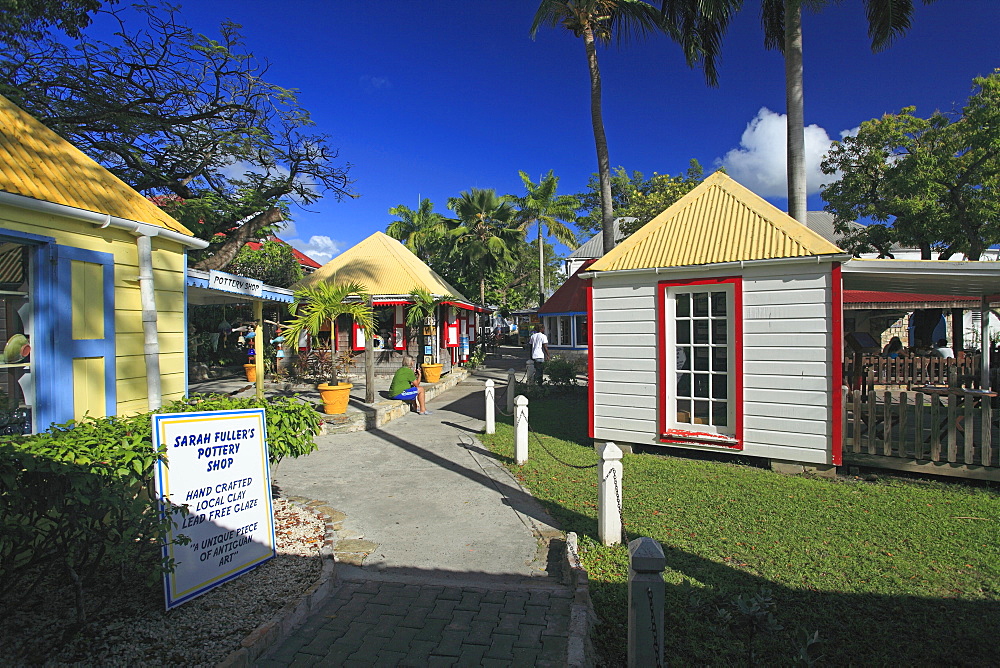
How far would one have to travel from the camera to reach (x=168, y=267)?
19.0 feet

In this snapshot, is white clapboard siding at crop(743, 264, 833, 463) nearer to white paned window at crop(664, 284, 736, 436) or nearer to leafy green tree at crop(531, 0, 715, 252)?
white paned window at crop(664, 284, 736, 436)

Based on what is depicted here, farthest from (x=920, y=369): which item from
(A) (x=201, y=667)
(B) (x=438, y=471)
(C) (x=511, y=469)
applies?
(A) (x=201, y=667)

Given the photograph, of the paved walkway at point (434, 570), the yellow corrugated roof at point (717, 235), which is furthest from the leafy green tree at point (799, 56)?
the paved walkway at point (434, 570)

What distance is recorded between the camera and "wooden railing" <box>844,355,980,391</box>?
12.9 metres

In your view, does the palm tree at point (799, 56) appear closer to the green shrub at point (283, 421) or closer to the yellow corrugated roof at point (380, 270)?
the green shrub at point (283, 421)

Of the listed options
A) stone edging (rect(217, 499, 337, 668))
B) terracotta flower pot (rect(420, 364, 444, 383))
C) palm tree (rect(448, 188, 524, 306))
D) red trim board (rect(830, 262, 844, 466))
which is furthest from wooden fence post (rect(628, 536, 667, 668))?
palm tree (rect(448, 188, 524, 306))

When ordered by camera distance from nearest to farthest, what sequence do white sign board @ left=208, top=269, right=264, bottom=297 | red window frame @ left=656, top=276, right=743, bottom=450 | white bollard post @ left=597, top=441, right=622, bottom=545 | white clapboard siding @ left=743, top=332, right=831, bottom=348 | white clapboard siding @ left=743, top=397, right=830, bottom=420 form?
white bollard post @ left=597, top=441, right=622, bottom=545, white clapboard siding @ left=743, top=332, right=831, bottom=348, white clapboard siding @ left=743, top=397, right=830, bottom=420, white sign board @ left=208, top=269, right=264, bottom=297, red window frame @ left=656, top=276, right=743, bottom=450

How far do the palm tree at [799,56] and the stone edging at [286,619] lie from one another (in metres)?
10.1

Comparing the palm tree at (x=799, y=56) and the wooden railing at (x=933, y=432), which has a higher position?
the palm tree at (x=799, y=56)

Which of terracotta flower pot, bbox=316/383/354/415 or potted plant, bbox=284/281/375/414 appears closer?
potted plant, bbox=284/281/375/414


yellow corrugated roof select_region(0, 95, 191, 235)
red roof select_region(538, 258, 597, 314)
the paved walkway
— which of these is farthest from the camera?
red roof select_region(538, 258, 597, 314)

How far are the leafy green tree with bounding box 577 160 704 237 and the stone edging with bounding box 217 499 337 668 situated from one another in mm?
11269

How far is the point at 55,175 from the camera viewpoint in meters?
4.86

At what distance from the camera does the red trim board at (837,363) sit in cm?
634
